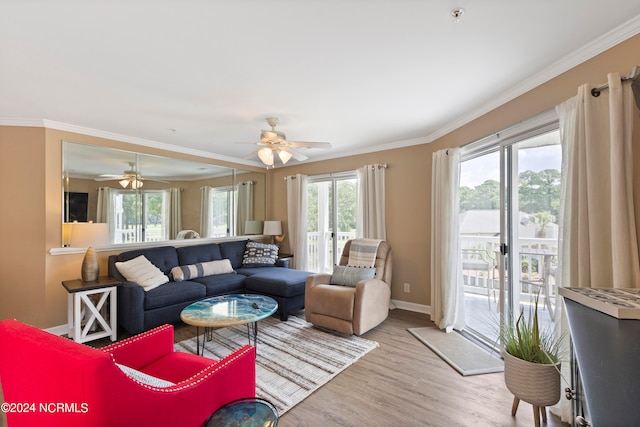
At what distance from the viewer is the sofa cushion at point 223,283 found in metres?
3.67

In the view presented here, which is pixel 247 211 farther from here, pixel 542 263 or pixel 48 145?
pixel 542 263

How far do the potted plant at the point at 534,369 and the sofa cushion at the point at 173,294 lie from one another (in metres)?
3.24

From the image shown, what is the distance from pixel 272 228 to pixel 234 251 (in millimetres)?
884

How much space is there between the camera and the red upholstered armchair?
840 mm

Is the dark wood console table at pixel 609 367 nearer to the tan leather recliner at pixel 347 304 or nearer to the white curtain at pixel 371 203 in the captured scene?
the tan leather recliner at pixel 347 304

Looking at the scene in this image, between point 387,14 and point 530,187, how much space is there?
1956 mm

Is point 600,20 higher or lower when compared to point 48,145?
higher

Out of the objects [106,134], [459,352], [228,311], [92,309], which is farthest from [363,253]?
[106,134]

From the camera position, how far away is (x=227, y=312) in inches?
101

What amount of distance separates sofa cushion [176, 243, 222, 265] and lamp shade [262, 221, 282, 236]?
3.34 feet

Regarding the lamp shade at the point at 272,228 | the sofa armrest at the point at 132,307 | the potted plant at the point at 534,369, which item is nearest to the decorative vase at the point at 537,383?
the potted plant at the point at 534,369

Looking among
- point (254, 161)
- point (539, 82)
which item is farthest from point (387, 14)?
→ point (254, 161)

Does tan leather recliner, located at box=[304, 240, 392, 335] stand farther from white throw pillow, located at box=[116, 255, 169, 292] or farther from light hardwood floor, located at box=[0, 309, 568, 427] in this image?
white throw pillow, located at box=[116, 255, 169, 292]

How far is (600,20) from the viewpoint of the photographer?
1.55m
